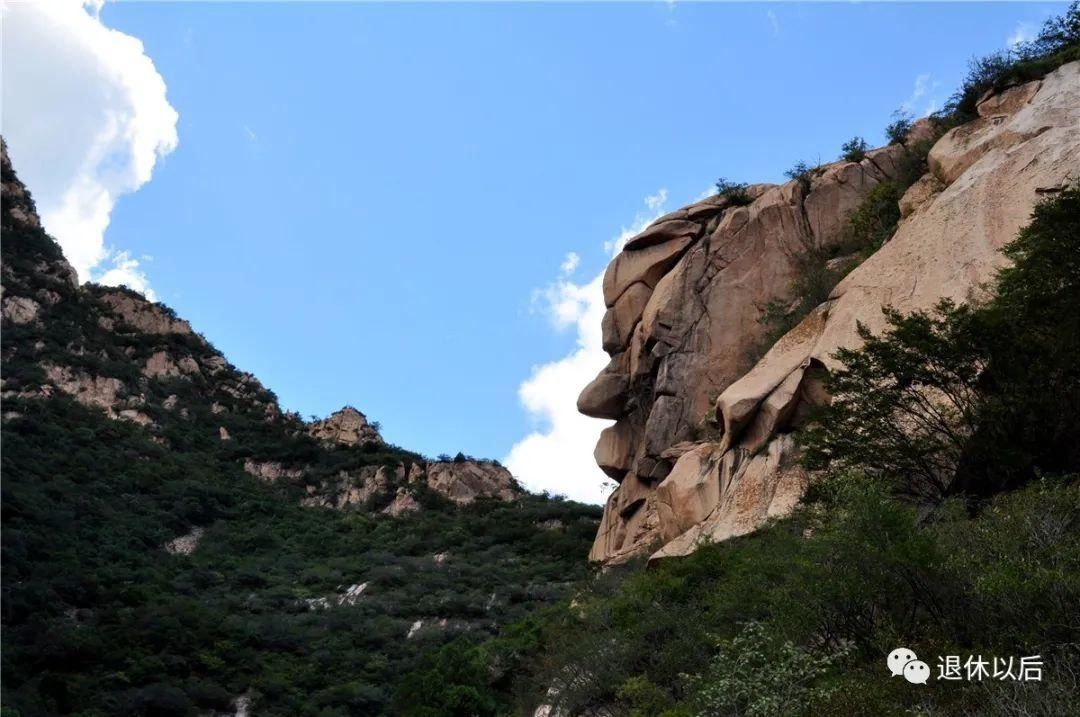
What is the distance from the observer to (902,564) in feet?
37.7

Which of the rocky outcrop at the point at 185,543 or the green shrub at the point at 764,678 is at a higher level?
the rocky outcrop at the point at 185,543

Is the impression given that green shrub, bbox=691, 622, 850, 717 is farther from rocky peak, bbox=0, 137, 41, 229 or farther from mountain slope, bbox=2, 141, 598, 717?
rocky peak, bbox=0, 137, 41, 229

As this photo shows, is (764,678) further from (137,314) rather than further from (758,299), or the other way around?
(137,314)

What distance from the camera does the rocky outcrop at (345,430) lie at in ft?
237

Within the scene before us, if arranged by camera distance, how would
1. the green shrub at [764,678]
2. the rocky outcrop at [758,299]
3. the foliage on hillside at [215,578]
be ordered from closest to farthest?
the green shrub at [764,678] < the rocky outcrop at [758,299] < the foliage on hillside at [215,578]

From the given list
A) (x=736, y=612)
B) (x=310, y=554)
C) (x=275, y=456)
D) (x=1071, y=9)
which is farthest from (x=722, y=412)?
(x=275, y=456)

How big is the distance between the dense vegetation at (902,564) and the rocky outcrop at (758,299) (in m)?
2.78

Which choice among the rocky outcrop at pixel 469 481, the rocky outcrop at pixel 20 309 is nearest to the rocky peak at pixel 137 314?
the rocky outcrop at pixel 20 309

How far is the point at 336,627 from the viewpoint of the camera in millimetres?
41844

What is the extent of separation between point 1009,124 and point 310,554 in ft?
130

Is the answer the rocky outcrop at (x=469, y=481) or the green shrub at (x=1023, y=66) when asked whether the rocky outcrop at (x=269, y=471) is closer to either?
the rocky outcrop at (x=469, y=481)

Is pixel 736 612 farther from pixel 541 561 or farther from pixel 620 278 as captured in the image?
pixel 541 561

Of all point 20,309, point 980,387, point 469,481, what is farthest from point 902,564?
point 20,309

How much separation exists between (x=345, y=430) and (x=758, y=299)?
47.0m
